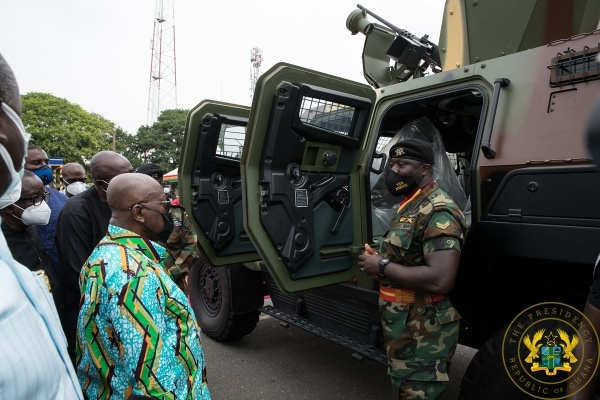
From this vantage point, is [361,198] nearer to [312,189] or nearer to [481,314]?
[312,189]

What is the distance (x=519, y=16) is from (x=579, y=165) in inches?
57.5

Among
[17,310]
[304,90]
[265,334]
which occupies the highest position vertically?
[304,90]

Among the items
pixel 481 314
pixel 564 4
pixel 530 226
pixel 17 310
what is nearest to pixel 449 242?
pixel 530 226

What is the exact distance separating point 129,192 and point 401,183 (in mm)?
1360

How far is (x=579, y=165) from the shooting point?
1810mm

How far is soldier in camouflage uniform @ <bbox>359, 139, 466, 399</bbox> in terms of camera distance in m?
1.96

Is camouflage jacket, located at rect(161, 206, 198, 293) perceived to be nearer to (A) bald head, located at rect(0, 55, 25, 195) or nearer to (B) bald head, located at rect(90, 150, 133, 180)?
(B) bald head, located at rect(90, 150, 133, 180)

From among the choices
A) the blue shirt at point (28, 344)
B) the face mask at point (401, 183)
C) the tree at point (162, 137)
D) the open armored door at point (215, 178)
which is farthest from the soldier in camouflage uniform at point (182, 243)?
the tree at point (162, 137)

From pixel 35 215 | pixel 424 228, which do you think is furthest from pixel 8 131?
pixel 424 228

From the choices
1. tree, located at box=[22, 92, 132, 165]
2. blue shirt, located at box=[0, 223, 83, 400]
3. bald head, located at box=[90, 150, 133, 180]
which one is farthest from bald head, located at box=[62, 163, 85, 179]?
tree, located at box=[22, 92, 132, 165]

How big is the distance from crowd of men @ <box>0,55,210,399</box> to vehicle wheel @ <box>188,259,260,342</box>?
827mm

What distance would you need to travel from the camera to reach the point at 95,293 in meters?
1.35

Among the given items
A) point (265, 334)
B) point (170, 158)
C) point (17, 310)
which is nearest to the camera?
point (17, 310)

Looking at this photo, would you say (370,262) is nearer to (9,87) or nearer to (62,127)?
Answer: (9,87)
